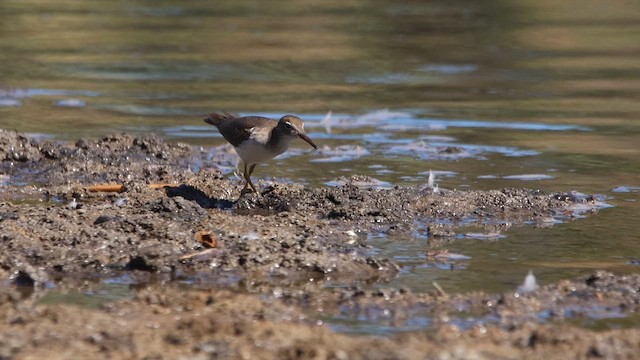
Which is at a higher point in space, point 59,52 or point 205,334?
point 59,52

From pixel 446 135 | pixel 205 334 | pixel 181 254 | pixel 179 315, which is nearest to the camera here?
pixel 205 334

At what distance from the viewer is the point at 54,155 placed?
1000 centimetres

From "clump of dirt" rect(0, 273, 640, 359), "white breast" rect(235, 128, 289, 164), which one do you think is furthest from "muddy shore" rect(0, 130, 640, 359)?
"white breast" rect(235, 128, 289, 164)

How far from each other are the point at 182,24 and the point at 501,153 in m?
10.3

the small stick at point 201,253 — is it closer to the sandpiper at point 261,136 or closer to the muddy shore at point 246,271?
the muddy shore at point 246,271

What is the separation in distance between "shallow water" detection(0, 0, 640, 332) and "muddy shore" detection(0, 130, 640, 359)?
348 millimetres

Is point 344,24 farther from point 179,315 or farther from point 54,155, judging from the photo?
point 179,315

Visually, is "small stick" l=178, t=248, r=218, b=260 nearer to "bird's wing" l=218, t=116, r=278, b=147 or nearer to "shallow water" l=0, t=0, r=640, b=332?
"shallow water" l=0, t=0, r=640, b=332

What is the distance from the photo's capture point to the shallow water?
7906 mm

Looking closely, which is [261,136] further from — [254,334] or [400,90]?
[400,90]

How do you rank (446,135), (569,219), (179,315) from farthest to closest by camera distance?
(446,135), (569,219), (179,315)

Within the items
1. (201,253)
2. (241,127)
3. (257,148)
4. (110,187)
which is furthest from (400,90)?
(201,253)

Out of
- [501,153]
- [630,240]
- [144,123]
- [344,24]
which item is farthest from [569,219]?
[344,24]

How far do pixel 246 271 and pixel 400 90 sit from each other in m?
7.99
